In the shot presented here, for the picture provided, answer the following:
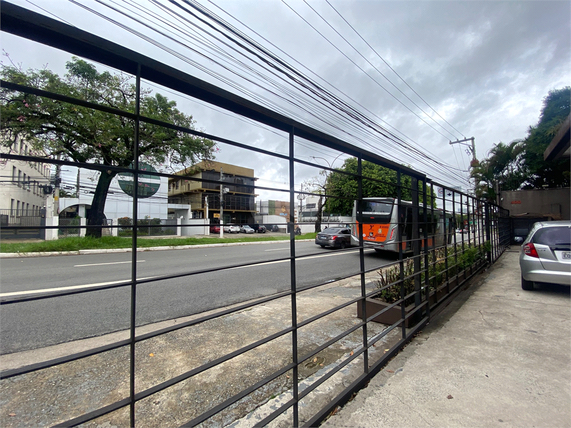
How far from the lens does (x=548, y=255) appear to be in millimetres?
4305

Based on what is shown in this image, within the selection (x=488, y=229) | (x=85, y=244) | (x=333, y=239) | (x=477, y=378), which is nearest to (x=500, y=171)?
(x=333, y=239)

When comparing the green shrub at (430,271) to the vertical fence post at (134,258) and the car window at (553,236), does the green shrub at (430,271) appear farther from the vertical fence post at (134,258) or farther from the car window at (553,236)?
the vertical fence post at (134,258)

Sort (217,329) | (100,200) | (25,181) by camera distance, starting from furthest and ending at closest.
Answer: (217,329) < (100,200) < (25,181)

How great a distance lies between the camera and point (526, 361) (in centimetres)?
239

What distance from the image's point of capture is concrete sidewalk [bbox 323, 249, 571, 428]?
1.72 metres

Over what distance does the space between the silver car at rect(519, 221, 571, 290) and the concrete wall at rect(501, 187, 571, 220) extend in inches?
441

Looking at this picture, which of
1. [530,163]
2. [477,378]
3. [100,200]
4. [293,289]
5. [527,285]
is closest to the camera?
[293,289]

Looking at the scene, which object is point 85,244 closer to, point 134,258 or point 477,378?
point 134,258

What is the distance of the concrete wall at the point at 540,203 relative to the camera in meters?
12.5

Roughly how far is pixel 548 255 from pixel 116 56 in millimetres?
5856

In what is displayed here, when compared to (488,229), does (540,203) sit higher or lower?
higher

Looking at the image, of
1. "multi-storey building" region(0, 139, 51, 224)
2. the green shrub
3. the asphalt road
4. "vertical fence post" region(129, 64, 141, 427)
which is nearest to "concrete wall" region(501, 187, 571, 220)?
the green shrub

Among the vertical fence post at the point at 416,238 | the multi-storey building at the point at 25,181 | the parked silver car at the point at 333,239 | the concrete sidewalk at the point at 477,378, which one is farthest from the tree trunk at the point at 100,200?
the parked silver car at the point at 333,239

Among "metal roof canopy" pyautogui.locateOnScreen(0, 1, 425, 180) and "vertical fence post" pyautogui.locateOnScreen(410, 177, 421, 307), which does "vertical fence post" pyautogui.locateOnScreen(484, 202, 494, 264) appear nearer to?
"vertical fence post" pyautogui.locateOnScreen(410, 177, 421, 307)
